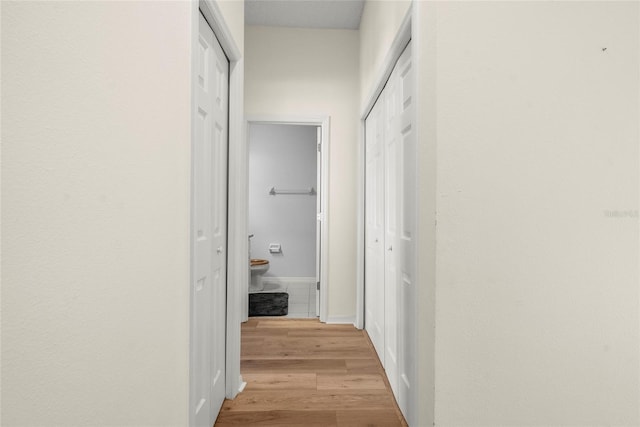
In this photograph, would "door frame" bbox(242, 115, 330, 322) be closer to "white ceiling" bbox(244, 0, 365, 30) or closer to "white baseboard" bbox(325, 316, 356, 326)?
"white baseboard" bbox(325, 316, 356, 326)

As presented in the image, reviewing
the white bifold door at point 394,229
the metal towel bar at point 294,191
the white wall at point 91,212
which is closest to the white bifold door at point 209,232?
the white wall at point 91,212

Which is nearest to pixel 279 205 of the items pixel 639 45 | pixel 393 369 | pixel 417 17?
pixel 393 369

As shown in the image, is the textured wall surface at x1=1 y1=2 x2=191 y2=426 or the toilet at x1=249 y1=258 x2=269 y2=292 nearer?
the textured wall surface at x1=1 y1=2 x2=191 y2=426

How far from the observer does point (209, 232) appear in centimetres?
181

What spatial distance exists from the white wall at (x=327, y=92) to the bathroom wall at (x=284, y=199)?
1925 mm

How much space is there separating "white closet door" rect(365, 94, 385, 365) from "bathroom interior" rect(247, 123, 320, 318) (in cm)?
230

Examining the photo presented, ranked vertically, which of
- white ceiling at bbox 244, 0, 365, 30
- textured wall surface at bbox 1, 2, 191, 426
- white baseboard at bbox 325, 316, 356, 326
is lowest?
white baseboard at bbox 325, 316, 356, 326

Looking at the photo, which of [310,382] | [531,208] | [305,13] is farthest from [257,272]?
[531,208]

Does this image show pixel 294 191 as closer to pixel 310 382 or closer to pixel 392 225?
pixel 392 225

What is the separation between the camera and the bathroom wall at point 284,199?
5.60 metres

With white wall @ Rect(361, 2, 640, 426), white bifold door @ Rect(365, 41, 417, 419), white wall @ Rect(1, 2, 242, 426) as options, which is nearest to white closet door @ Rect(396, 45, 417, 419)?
white bifold door @ Rect(365, 41, 417, 419)

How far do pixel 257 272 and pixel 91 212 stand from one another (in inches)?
173

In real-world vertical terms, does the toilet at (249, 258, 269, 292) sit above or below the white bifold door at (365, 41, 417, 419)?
below

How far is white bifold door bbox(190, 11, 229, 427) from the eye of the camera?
1.57 m
